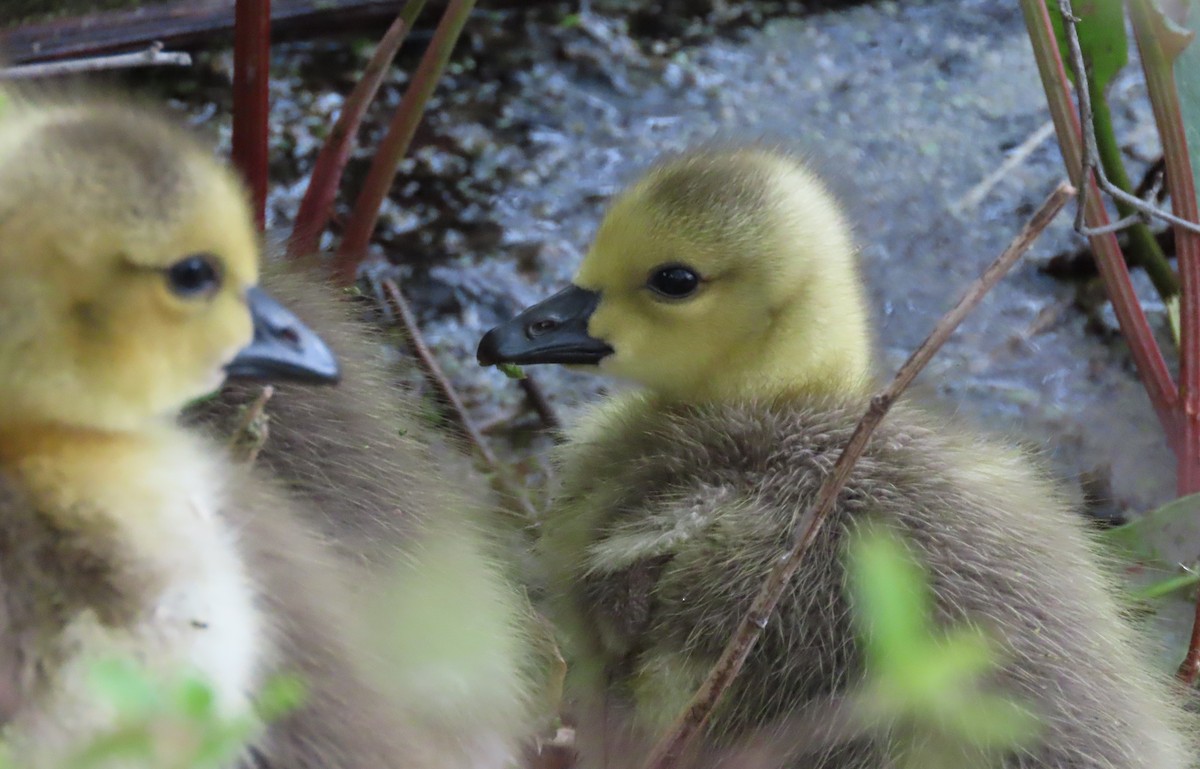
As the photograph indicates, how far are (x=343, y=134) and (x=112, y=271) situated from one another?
680 mm

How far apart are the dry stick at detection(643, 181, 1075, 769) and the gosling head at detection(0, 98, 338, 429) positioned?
1.07 ft

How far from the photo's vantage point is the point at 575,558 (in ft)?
3.50

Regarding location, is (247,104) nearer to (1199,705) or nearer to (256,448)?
(256,448)

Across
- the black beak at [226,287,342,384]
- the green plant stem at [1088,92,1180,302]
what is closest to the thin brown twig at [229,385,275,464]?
the black beak at [226,287,342,384]

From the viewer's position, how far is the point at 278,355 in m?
0.83

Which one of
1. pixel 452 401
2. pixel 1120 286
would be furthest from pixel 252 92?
pixel 1120 286

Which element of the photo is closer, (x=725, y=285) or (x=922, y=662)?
(x=922, y=662)

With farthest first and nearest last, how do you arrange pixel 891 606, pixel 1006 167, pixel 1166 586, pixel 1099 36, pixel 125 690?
pixel 1006 167 → pixel 1099 36 → pixel 1166 586 → pixel 891 606 → pixel 125 690

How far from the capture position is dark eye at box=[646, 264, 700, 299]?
1130 millimetres

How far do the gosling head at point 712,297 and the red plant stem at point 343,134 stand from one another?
321 mm

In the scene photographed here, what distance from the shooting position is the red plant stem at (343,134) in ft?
4.51

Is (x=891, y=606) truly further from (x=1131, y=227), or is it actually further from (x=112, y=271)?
(x=1131, y=227)

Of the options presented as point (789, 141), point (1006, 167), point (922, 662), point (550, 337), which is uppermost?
point (922, 662)

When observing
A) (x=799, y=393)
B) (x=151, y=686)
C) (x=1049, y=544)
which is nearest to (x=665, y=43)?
(x=799, y=393)
